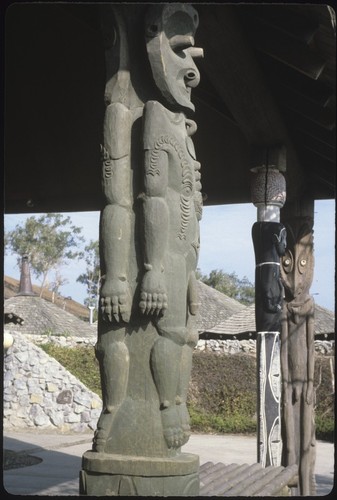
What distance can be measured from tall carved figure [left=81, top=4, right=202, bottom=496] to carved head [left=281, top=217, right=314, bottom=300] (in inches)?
145

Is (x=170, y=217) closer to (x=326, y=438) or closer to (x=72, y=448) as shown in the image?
(x=72, y=448)

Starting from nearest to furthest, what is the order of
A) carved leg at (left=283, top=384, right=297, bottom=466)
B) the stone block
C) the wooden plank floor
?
the stone block < the wooden plank floor < carved leg at (left=283, top=384, right=297, bottom=466)

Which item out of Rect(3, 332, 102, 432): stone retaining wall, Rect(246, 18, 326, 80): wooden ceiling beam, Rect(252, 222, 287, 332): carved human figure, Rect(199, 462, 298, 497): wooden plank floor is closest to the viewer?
Rect(199, 462, 298, 497): wooden plank floor

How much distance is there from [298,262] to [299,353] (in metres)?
0.83

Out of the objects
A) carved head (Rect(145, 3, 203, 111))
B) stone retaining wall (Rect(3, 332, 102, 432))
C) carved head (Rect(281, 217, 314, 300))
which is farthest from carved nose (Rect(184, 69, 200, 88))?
stone retaining wall (Rect(3, 332, 102, 432))

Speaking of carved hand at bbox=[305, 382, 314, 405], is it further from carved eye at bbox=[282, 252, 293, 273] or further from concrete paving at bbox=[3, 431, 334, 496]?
concrete paving at bbox=[3, 431, 334, 496]

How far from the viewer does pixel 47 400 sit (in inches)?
591

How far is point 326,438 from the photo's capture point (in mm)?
15789

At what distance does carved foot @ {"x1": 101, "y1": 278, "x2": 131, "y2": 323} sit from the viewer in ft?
9.98

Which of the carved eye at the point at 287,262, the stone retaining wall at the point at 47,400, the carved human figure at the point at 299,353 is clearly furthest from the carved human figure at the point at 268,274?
the stone retaining wall at the point at 47,400

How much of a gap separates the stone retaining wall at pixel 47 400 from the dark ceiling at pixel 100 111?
302 inches

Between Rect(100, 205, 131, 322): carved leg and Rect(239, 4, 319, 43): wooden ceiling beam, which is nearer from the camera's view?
Rect(100, 205, 131, 322): carved leg

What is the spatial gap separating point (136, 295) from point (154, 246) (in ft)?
0.68

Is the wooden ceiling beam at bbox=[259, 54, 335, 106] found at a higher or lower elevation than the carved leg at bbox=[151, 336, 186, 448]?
higher
